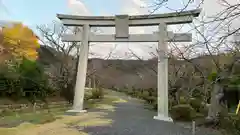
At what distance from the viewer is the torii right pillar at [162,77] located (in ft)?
30.4

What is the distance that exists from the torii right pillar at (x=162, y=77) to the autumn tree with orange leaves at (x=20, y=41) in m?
8.29

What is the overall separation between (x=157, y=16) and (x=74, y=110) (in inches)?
229

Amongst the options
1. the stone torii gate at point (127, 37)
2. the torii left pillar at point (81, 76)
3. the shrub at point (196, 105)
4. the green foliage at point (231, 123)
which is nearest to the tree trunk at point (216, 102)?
the green foliage at point (231, 123)

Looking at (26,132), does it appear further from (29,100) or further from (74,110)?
(29,100)

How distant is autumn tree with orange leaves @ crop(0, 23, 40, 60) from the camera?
13898 millimetres

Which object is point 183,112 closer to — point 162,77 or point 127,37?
point 162,77

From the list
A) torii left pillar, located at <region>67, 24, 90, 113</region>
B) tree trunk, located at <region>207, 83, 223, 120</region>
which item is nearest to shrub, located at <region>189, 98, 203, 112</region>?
tree trunk, located at <region>207, 83, 223, 120</region>

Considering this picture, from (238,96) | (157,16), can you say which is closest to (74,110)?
(157,16)

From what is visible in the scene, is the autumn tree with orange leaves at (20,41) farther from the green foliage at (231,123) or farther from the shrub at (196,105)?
the green foliage at (231,123)

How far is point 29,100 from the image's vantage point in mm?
11078

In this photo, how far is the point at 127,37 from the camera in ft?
33.0

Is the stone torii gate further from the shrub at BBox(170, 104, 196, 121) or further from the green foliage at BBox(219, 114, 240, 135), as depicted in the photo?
the green foliage at BBox(219, 114, 240, 135)

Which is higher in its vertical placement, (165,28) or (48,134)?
(165,28)

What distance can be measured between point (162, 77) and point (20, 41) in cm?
1077
